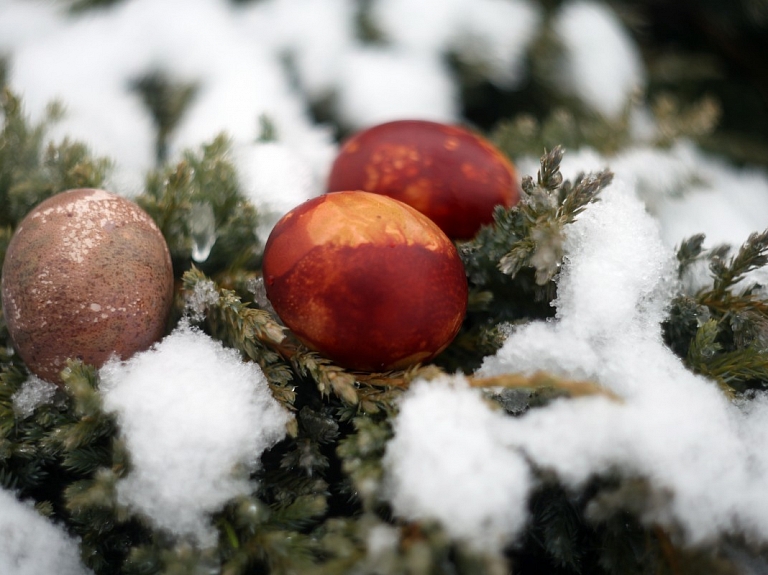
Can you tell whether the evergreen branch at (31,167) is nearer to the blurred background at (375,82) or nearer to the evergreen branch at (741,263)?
the blurred background at (375,82)

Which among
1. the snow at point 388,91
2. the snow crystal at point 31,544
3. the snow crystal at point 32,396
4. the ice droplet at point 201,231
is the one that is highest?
the snow at point 388,91

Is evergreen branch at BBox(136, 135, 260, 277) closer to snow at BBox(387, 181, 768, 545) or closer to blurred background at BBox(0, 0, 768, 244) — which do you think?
blurred background at BBox(0, 0, 768, 244)

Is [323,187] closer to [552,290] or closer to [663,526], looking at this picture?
[552,290]

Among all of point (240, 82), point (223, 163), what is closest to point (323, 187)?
point (223, 163)

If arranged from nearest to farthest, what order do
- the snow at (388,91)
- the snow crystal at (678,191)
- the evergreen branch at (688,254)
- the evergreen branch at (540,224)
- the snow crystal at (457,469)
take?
the snow crystal at (457,469) < the evergreen branch at (540,224) < the evergreen branch at (688,254) < the snow crystal at (678,191) < the snow at (388,91)

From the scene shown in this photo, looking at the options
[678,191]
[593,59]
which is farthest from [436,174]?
[593,59]

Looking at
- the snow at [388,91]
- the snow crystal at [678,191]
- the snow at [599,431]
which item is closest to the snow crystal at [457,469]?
the snow at [599,431]

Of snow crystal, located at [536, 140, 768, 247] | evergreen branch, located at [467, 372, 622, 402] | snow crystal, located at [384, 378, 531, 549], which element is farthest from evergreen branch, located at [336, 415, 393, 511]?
snow crystal, located at [536, 140, 768, 247]
